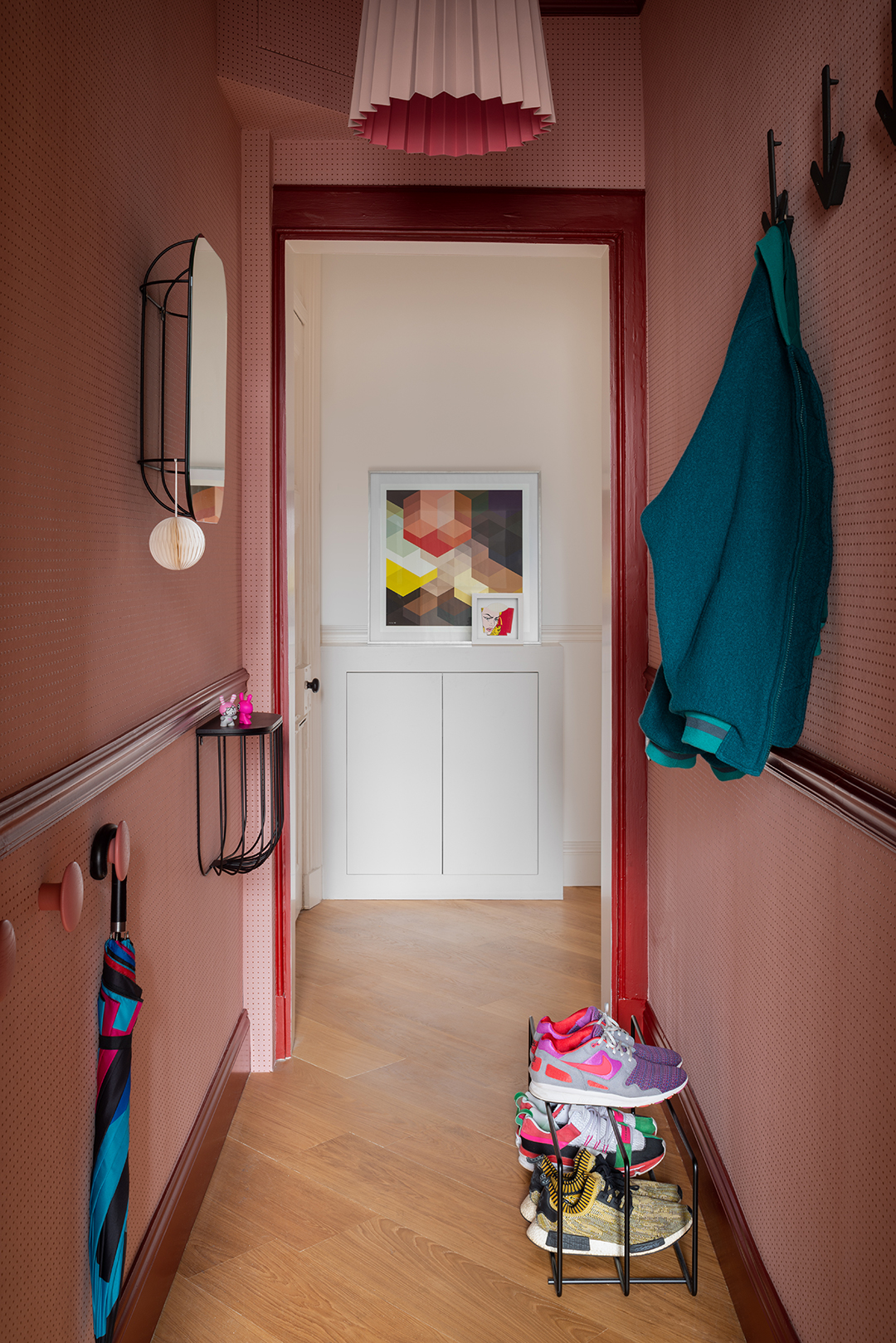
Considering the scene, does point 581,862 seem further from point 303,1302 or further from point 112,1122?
point 112,1122

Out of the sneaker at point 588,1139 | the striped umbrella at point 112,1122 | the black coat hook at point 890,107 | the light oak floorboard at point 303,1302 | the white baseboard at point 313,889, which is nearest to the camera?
the black coat hook at point 890,107

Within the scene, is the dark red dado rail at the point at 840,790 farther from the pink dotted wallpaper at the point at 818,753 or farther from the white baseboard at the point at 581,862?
the white baseboard at the point at 581,862

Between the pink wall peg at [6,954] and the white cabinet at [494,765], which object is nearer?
the pink wall peg at [6,954]

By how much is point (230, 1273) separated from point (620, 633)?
1.64 metres

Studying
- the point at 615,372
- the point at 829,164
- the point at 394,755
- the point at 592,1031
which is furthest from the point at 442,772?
the point at 829,164

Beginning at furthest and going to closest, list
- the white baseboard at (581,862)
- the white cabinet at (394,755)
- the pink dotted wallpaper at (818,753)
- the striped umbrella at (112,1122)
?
the white baseboard at (581,862) → the white cabinet at (394,755) → the striped umbrella at (112,1122) → the pink dotted wallpaper at (818,753)

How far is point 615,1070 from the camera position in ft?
6.16

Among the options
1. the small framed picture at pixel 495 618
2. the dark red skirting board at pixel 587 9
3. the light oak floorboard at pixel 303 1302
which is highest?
the dark red skirting board at pixel 587 9

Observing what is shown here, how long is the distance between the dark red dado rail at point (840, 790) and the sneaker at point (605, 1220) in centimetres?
85

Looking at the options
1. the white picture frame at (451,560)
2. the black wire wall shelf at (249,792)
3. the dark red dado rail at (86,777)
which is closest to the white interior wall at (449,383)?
the white picture frame at (451,560)

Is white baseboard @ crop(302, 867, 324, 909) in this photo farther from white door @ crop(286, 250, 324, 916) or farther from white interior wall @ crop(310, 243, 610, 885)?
white interior wall @ crop(310, 243, 610, 885)

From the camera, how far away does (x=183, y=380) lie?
1.86m

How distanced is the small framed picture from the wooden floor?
48.7 inches

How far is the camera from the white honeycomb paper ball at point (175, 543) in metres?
1.54
